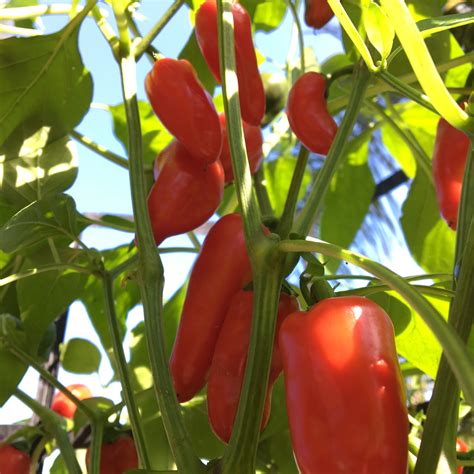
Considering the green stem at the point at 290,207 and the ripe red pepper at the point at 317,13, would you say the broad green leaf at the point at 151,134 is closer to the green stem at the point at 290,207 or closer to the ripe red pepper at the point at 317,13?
the ripe red pepper at the point at 317,13

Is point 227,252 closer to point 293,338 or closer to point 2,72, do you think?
point 293,338

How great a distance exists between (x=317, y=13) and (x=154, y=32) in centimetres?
17

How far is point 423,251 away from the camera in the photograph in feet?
2.38

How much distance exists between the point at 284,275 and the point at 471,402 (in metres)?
0.13

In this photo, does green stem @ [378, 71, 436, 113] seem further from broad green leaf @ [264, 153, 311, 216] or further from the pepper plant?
broad green leaf @ [264, 153, 311, 216]

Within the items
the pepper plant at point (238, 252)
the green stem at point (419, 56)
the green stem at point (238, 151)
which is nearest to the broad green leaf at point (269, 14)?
the pepper plant at point (238, 252)

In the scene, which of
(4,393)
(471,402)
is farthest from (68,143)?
(471,402)

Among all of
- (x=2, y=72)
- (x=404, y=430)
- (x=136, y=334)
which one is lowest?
(x=136, y=334)

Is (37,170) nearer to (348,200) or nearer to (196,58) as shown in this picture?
(196,58)

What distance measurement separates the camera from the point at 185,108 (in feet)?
1.65

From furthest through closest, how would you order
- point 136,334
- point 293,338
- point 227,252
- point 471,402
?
point 136,334 → point 227,252 → point 293,338 → point 471,402

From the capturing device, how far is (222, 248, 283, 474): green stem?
1.08ft

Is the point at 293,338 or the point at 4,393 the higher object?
the point at 293,338

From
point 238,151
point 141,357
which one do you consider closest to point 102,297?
point 141,357
